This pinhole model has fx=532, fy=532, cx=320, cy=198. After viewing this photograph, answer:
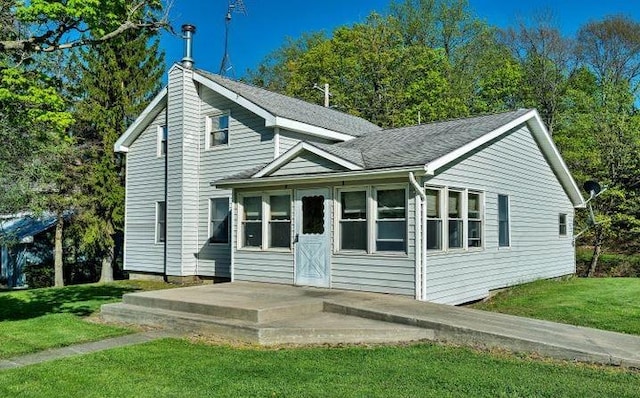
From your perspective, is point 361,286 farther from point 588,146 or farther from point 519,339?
point 588,146

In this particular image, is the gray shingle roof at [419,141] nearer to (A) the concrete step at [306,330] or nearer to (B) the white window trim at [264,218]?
(B) the white window trim at [264,218]

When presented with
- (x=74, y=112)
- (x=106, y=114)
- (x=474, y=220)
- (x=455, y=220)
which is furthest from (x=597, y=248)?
(x=74, y=112)

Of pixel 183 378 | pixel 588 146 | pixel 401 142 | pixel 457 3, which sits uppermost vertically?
pixel 457 3

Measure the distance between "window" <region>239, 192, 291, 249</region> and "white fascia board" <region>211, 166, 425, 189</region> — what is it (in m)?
0.40

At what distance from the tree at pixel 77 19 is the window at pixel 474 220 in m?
7.62

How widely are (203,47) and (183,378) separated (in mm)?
14752

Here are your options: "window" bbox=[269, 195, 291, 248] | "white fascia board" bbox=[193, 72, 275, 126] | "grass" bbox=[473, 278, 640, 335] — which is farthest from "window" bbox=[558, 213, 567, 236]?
"white fascia board" bbox=[193, 72, 275, 126]

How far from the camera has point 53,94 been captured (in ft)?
26.2

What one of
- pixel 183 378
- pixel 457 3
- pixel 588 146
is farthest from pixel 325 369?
pixel 457 3

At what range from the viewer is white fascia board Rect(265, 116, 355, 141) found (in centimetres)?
1400

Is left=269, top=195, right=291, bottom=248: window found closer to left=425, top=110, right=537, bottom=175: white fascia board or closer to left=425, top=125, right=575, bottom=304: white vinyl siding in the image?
left=425, top=125, right=575, bottom=304: white vinyl siding

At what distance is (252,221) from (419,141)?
14.4 feet

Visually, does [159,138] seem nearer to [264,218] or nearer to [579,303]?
[264,218]

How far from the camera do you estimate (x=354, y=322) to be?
8.21 meters
